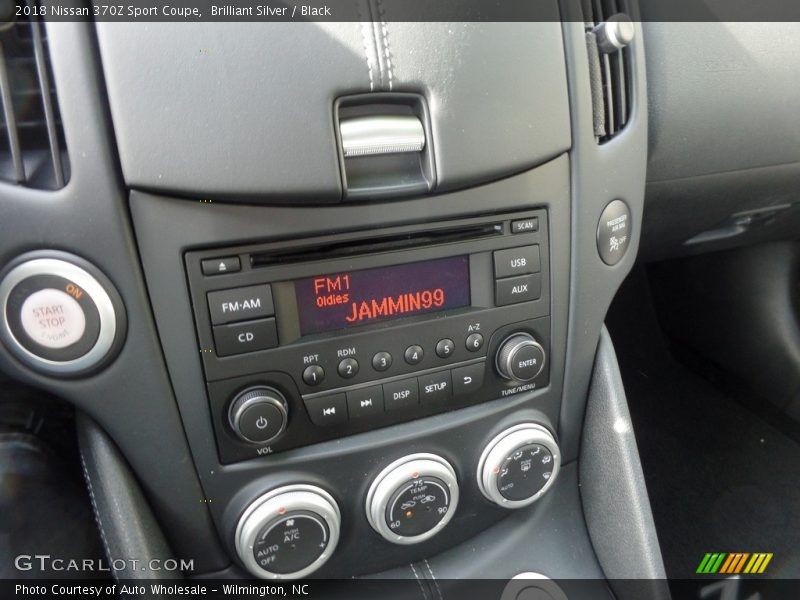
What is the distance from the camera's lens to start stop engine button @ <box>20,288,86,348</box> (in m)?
0.52

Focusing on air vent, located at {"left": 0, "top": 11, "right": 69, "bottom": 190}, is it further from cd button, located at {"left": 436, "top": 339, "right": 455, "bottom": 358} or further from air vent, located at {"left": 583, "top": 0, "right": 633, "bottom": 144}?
air vent, located at {"left": 583, "top": 0, "right": 633, "bottom": 144}

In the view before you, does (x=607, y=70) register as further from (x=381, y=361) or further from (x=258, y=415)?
(x=258, y=415)

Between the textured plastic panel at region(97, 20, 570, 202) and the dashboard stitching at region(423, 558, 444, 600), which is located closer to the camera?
the textured plastic panel at region(97, 20, 570, 202)

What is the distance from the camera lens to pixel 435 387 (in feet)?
2.22

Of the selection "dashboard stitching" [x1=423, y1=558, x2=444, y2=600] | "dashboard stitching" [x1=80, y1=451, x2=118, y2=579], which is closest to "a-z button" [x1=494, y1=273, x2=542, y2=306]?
"dashboard stitching" [x1=423, y1=558, x2=444, y2=600]

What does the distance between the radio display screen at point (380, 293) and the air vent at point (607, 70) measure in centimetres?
25

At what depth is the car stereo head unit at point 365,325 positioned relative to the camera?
1.91 feet

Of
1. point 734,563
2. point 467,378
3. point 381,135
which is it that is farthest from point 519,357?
point 734,563

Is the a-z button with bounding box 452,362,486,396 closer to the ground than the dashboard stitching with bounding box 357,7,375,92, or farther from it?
closer to the ground

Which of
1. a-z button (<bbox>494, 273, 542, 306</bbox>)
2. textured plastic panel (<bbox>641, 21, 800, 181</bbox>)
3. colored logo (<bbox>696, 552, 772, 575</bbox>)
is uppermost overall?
textured plastic panel (<bbox>641, 21, 800, 181</bbox>)

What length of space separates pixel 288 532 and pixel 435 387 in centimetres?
22

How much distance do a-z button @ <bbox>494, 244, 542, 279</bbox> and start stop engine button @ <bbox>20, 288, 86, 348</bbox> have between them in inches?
16.6

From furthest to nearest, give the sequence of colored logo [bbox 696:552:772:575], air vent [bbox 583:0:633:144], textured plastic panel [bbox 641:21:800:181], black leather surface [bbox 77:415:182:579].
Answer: colored logo [bbox 696:552:772:575] → textured plastic panel [bbox 641:21:800:181] → air vent [bbox 583:0:633:144] → black leather surface [bbox 77:415:182:579]

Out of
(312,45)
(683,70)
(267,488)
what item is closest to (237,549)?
(267,488)
